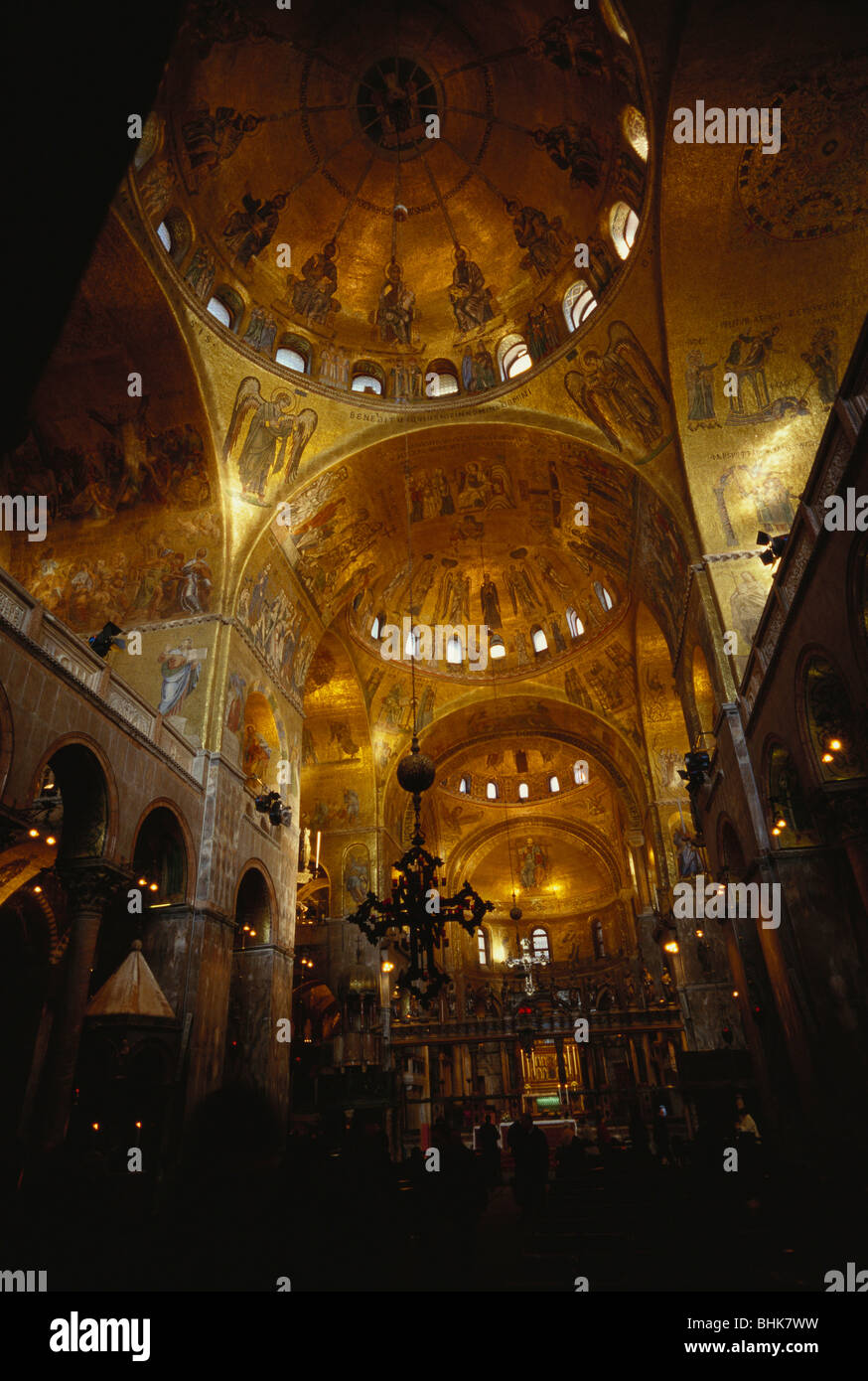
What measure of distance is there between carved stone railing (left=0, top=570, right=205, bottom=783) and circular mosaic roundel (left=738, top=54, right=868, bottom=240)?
12327 millimetres

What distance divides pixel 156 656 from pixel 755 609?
10.8m

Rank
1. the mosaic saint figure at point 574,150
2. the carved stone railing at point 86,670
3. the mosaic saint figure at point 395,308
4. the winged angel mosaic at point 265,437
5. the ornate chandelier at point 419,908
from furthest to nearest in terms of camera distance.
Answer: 1. the mosaic saint figure at point 395,308
2. the winged angel mosaic at point 265,437
3. the mosaic saint figure at point 574,150
4. the ornate chandelier at point 419,908
5. the carved stone railing at point 86,670

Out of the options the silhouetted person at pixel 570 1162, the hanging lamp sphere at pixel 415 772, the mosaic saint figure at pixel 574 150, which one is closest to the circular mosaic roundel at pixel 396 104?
the mosaic saint figure at pixel 574 150

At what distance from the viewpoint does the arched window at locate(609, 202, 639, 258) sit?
13513 mm

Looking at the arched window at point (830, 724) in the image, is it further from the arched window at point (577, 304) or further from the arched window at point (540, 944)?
the arched window at point (540, 944)

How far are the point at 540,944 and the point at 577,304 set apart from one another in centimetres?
2463

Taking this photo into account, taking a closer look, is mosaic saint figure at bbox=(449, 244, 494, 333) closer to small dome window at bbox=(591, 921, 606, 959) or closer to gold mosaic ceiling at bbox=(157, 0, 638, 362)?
gold mosaic ceiling at bbox=(157, 0, 638, 362)

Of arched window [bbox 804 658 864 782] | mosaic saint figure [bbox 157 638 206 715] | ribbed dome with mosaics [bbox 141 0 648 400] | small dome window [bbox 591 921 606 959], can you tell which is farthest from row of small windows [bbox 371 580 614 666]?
small dome window [bbox 591 921 606 959]

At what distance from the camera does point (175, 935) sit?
436 inches

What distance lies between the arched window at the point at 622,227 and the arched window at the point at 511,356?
2975mm

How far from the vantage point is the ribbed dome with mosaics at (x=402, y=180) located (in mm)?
13047

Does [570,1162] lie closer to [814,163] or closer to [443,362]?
[814,163]

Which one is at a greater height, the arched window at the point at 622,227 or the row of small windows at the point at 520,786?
the arched window at the point at 622,227

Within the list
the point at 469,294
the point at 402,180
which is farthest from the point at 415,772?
the point at 402,180
